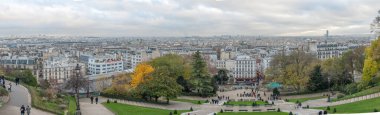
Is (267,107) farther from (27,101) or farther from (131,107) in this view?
(27,101)

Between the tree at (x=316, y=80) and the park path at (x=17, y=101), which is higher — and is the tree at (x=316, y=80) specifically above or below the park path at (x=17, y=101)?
below

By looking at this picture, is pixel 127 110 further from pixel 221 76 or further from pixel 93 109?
pixel 221 76

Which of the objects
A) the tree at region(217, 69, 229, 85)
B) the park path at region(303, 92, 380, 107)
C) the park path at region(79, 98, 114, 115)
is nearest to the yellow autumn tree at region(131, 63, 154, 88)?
the park path at region(79, 98, 114, 115)

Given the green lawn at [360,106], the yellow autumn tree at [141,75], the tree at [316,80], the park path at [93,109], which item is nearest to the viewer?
the park path at [93,109]

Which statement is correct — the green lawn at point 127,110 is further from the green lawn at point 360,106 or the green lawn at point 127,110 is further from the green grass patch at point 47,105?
the green lawn at point 360,106

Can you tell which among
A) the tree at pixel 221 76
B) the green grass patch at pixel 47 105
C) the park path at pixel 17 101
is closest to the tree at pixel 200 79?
the green grass patch at pixel 47 105

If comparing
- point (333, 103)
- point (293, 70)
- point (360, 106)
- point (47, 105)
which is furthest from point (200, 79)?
point (47, 105)
